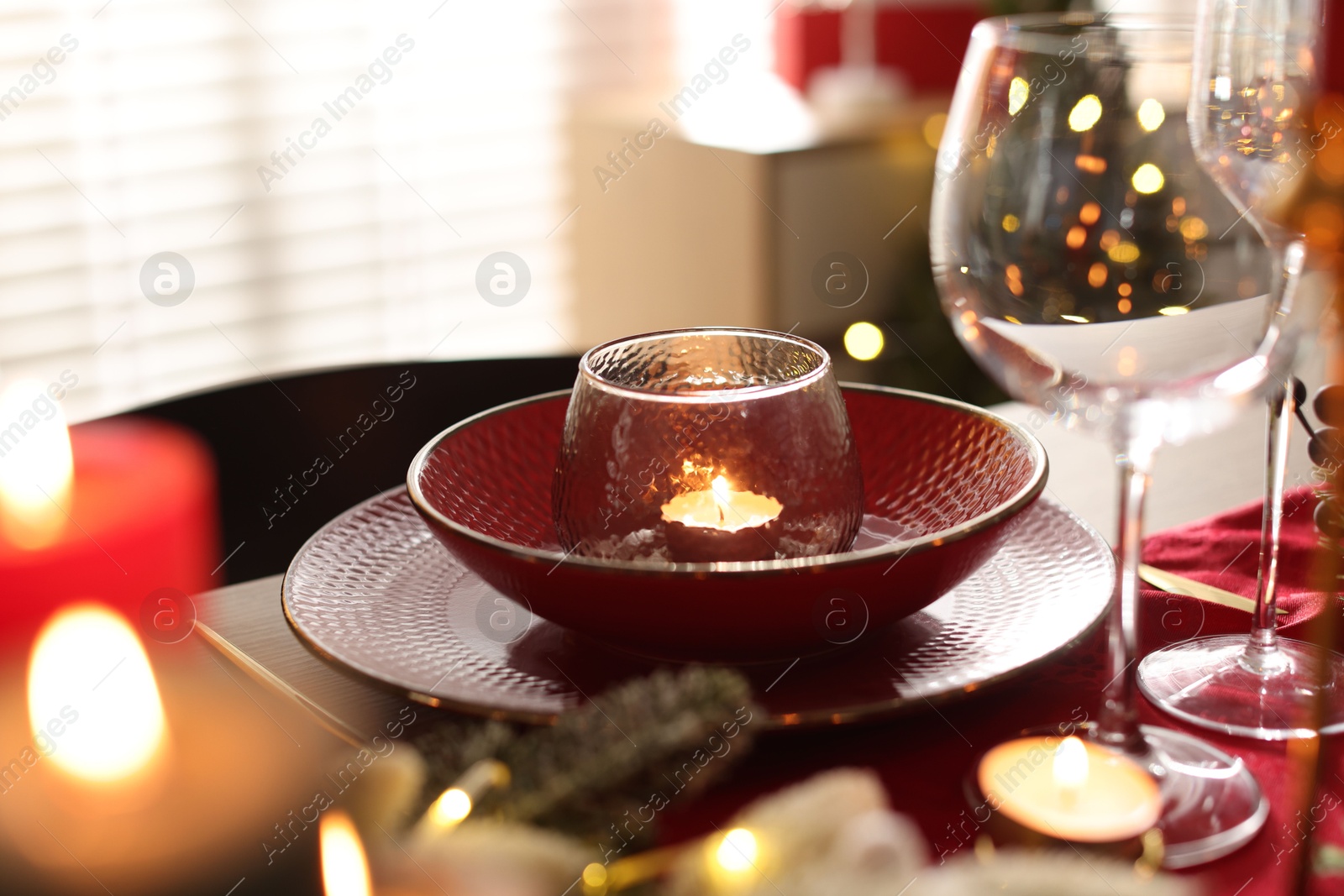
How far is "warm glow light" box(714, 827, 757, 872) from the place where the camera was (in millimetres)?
289

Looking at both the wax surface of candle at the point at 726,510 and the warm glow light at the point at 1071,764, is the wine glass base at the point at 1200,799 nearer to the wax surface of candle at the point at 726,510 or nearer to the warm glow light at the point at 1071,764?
the warm glow light at the point at 1071,764

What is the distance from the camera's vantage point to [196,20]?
2135 millimetres

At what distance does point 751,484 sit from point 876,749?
4.2 inches

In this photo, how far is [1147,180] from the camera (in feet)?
1.21

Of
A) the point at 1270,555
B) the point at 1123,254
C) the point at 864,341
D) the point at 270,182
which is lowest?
the point at 864,341

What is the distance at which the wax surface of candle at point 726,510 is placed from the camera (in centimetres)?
51

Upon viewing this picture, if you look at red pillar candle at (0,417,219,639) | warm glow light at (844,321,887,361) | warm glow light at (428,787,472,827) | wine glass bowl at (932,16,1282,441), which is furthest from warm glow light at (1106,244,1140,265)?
warm glow light at (844,321,887,361)

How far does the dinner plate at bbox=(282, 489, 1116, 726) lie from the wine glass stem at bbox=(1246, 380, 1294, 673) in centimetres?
6

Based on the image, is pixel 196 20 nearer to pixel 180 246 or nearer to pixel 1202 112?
pixel 180 246

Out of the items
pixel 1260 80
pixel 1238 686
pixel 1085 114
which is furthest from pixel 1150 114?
pixel 1238 686

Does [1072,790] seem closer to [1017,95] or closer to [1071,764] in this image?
[1071,764]

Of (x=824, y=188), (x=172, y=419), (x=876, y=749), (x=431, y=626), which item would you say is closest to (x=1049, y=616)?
(x=876, y=749)

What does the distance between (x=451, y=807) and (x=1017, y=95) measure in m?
0.24

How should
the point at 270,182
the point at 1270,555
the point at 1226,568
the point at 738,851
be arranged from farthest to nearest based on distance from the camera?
the point at 270,182 < the point at 1226,568 < the point at 1270,555 < the point at 738,851
